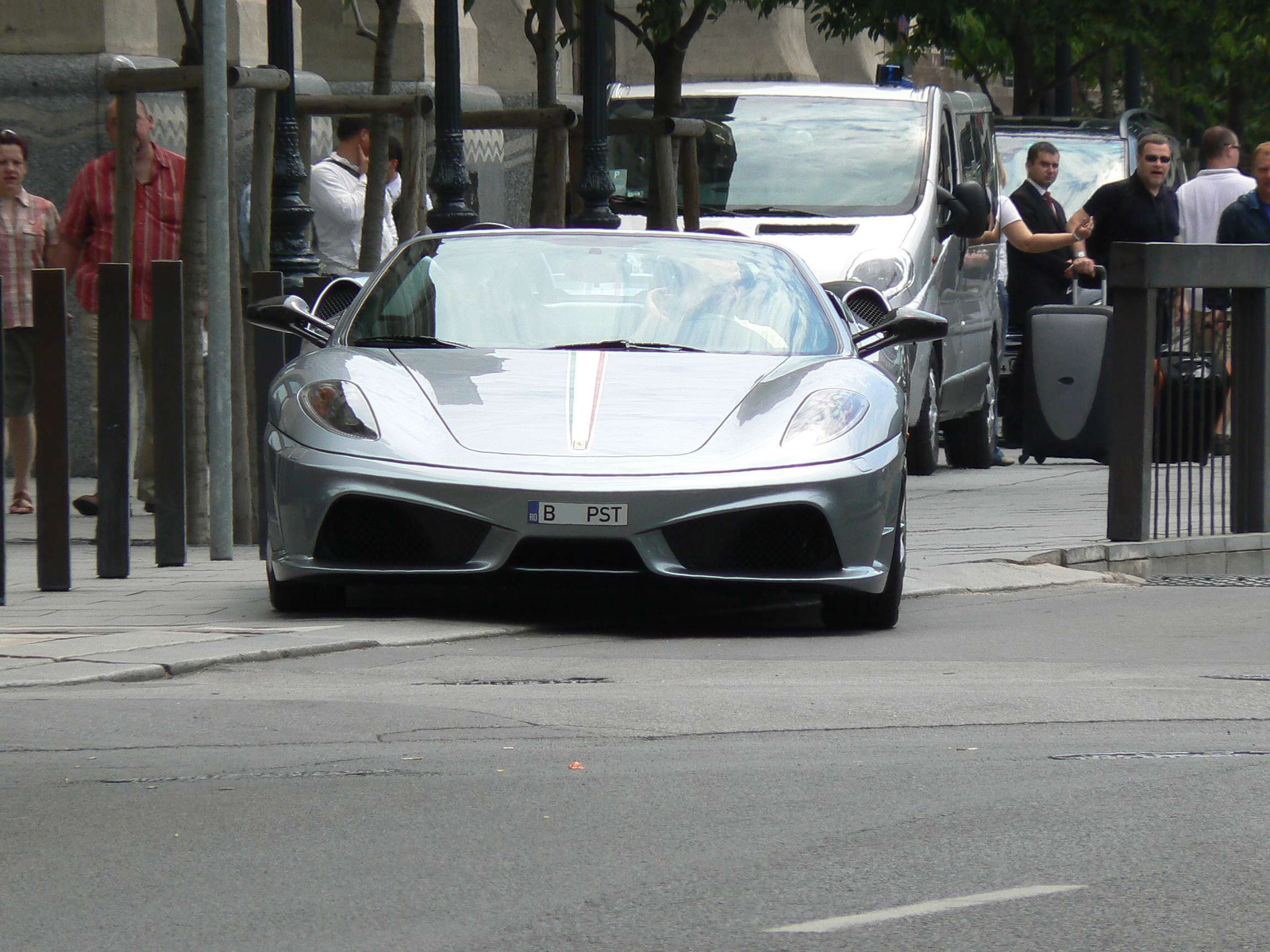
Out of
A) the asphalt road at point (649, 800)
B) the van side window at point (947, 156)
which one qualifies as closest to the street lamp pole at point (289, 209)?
the van side window at point (947, 156)

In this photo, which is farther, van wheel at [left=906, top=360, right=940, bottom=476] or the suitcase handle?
the suitcase handle

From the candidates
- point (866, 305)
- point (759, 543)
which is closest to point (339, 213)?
point (866, 305)

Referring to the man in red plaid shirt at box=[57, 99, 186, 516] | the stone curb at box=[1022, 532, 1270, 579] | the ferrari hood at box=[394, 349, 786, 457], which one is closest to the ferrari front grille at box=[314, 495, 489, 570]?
the ferrari hood at box=[394, 349, 786, 457]

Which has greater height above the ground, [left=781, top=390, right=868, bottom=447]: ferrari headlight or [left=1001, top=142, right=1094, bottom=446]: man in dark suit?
[left=1001, top=142, right=1094, bottom=446]: man in dark suit

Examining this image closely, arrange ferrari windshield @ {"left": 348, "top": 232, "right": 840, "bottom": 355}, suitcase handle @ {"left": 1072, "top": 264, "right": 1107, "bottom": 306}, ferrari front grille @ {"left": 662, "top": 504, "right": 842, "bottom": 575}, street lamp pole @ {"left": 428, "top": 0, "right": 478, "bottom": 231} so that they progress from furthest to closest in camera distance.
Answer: suitcase handle @ {"left": 1072, "top": 264, "right": 1107, "bottom": 306} → street lamp pole @ {"left": 428, "top": 0, "right": 478, "bottom": 231} → ferrari windshield @ {"left": 348, "top": 232, "right": 840, "bottom": 355} → ferrari front grille @ {"left": 662, "top": 504, "right": 842, "bottom": 575}

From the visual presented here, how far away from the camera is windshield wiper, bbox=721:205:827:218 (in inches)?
549

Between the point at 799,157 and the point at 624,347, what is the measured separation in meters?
6.06

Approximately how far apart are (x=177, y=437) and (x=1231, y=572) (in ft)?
15.4

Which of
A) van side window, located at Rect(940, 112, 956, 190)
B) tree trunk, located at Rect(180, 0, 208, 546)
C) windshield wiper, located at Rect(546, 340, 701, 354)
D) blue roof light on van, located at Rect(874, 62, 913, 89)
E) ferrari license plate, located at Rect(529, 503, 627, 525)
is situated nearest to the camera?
ferrari license plate, located at Rect(529, 503, 627, 525)

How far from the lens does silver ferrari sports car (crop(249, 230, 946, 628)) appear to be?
7680 mm

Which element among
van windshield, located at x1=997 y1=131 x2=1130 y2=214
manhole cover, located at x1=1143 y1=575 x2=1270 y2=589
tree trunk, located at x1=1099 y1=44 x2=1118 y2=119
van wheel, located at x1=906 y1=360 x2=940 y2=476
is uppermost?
tree trunk, located at x1=1099 y1=44 x2=1118 y2=119

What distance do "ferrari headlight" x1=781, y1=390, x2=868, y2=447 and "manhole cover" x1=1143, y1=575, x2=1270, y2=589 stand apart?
250 cm

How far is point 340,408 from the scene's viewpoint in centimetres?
798

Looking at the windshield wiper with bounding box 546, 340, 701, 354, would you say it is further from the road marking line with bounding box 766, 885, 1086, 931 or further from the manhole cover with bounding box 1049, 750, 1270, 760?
the road marking line with bounding box 766, 885, 1086, 931
